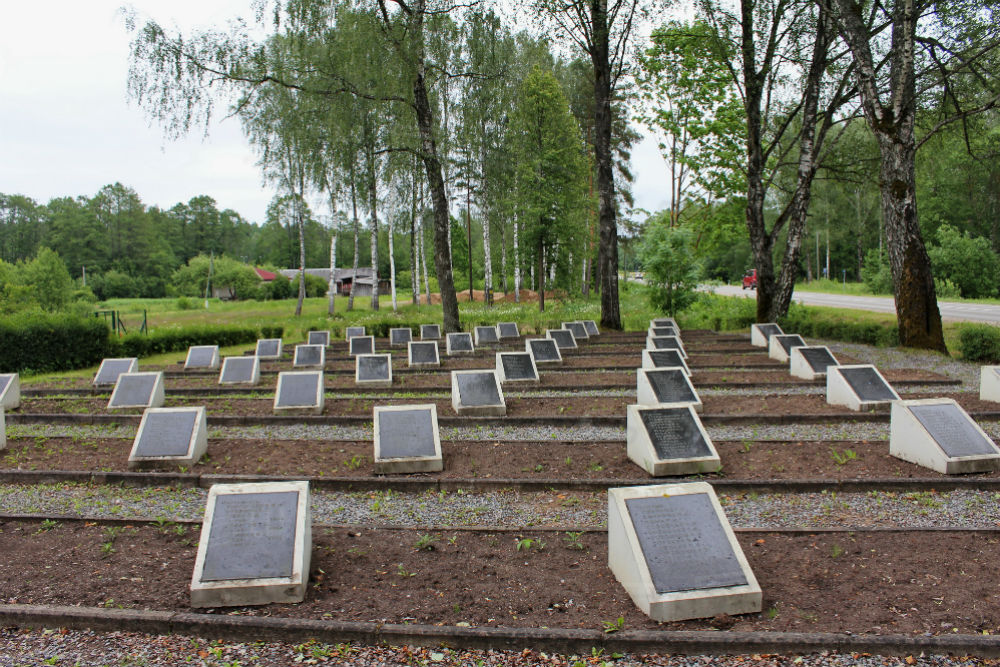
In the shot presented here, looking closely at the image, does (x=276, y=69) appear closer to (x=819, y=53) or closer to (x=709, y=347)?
(x=709, y=347)

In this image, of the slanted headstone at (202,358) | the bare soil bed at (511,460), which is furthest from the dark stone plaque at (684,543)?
the slanted headstone at (202,358)

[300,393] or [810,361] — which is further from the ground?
[810,361]

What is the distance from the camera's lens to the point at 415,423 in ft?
25.1

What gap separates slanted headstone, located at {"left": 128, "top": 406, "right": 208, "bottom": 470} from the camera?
7617 mm

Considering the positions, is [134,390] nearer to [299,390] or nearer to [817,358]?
[299,390]

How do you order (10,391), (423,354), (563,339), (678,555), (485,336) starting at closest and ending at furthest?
(678,555), (10,391), (423,354), (563,339), (485,336)

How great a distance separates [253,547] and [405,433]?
3.09 m

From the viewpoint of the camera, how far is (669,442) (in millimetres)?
7156

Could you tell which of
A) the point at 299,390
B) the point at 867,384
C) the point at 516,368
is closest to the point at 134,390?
the point at 299,390

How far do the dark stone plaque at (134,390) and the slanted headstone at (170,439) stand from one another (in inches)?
149

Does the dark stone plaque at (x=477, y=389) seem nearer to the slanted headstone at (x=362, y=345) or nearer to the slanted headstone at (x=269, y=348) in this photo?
the slanted headstone at (x=362, y=345)

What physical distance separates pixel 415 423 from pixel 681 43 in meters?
18.9

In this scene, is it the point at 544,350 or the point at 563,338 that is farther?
the point at 563,338

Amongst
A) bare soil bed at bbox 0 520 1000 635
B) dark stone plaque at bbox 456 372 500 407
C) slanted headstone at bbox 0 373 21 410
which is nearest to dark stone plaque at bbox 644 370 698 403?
dark stone plaque at bbox 456 372 500 407
